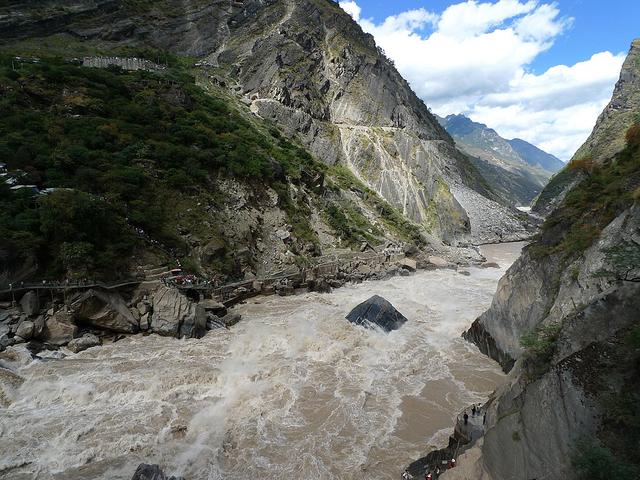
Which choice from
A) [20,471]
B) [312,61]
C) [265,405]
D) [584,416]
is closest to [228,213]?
[265,405]

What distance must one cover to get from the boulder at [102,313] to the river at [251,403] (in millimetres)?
1271

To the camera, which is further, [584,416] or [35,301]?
[35,301]

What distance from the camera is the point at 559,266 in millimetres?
14031

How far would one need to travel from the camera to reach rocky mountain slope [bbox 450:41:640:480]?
643 cm

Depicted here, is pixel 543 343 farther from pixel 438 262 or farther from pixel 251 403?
pixel 438 262

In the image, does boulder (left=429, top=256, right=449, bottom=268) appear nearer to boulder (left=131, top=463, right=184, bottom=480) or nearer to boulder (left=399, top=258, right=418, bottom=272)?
boulder (left=399, top=258, right=418, bottom=272)

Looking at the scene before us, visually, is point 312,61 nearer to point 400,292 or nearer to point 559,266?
point 400,292

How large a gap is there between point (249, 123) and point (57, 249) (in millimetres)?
35175

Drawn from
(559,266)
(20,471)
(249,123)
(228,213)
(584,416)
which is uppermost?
(249,123)

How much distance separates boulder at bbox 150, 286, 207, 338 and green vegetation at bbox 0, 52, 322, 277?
143 inches

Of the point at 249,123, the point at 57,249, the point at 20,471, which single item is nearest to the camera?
the point at 20,471

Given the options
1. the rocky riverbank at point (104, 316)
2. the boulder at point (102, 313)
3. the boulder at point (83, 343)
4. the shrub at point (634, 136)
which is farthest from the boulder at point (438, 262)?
the boulder at point (83, 343)

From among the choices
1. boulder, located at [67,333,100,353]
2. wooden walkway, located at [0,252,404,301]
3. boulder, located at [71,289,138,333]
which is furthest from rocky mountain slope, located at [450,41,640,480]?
wooden walkway, located at [0,252,404,301]

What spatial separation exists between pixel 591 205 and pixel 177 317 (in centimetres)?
1894
